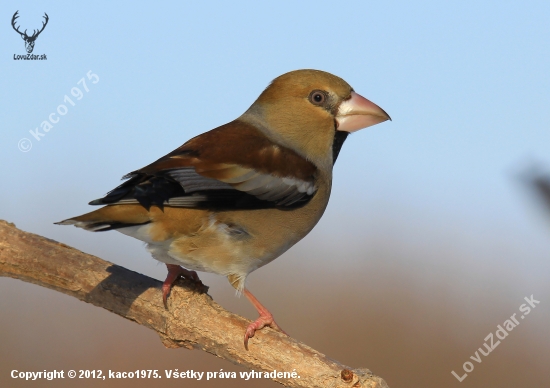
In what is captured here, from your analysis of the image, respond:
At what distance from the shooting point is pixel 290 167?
14.3ft

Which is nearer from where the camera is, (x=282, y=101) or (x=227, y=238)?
(x=227, y=238)

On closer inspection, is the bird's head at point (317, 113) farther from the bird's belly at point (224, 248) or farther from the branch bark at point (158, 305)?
the branch bark at point (158, 305)

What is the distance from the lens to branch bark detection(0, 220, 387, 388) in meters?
3.65

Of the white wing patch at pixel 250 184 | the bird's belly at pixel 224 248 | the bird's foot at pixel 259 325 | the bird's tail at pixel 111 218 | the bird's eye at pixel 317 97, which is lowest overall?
the bird's foot at pixel 259 325

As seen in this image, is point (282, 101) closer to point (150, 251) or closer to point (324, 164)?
point (324, 164)

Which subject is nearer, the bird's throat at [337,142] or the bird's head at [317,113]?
the bird's head at [317,113]

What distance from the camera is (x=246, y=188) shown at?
3965 millimetres

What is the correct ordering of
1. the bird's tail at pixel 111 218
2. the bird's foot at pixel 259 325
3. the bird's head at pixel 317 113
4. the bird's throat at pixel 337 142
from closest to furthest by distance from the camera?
the bird's tail at pixel 111 218
the bird's foot at pixel 259 325
the bird's head at pixel 317 113
the bird's throat at pixel 337 142

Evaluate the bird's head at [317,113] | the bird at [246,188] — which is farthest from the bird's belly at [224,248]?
the bird's head at [317,113]

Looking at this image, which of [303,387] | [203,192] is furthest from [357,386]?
[203,192]

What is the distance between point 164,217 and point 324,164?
5.17 feet

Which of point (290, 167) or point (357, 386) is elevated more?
point (290, 167)

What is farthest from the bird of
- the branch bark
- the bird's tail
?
the branch bark

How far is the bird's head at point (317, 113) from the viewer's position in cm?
479
